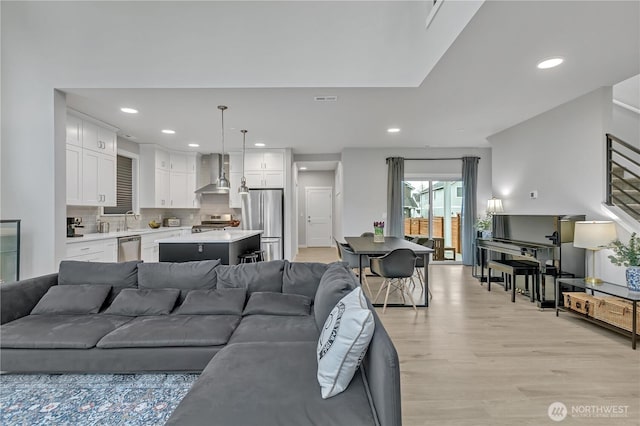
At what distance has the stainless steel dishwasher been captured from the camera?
502 centimetres

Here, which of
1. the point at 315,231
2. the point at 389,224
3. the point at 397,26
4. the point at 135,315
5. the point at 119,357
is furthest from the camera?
the point at 315,231

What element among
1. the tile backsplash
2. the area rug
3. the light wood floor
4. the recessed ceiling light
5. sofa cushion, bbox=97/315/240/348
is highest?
the recessed ceiling light

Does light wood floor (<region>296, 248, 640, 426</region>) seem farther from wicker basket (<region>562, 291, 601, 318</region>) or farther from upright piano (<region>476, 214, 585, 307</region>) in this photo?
upright piano (<region>476, 214, 585, 307</region>)

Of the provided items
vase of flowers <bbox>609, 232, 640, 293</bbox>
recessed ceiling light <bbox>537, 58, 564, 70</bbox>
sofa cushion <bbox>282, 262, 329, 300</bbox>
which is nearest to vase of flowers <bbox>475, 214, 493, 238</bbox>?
vase of flowers <bbox>609, 232, 640, 293</bbox>

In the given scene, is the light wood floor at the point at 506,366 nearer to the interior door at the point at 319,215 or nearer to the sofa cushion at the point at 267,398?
the sofa cushion at the point at 267,398

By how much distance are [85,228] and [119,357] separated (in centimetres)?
421

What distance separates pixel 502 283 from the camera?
5.33 meters

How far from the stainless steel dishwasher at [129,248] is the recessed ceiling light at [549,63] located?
6.10 meters

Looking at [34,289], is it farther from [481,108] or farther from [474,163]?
[474,163]

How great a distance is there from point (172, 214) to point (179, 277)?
541 cm

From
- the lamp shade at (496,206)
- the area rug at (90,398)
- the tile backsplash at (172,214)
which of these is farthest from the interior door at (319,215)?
the area rug at (90,398)

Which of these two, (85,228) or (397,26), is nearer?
(397,26)

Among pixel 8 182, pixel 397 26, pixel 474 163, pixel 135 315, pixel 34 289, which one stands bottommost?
pixel 135 315

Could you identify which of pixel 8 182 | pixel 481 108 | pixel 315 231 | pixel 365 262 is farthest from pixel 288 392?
pixel 315 231
